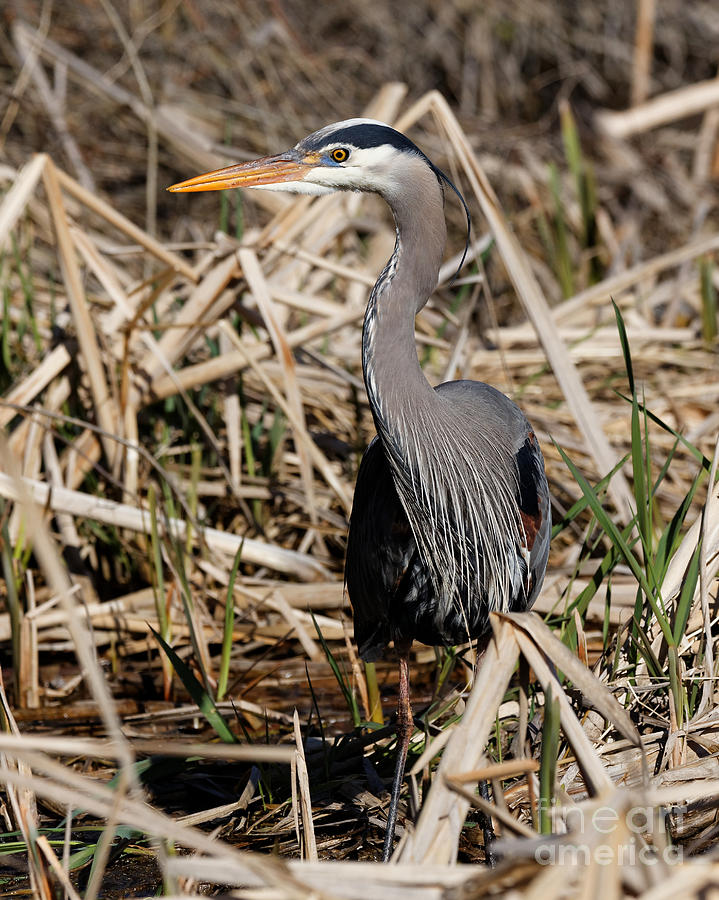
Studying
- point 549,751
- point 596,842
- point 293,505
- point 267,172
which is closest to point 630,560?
point 549,751

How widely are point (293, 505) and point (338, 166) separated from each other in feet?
6.70

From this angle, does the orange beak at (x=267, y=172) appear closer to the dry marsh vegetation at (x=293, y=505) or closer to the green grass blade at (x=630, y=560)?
the dry marsh vegetation at (x=293, y=505)

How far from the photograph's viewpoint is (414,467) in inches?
102

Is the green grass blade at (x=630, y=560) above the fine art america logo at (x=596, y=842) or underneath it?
above

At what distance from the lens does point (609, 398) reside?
5160 mm

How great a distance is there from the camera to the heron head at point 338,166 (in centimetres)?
256

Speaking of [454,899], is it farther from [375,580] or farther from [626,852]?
[375,580]

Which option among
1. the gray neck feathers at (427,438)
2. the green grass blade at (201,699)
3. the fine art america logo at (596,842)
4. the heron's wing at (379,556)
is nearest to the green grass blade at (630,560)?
the gray neck feathers at (427,438)

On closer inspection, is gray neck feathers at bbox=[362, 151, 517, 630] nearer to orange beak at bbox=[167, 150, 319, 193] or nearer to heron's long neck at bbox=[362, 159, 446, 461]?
heron's long neck at bbox=[362, 159, 446, 461]

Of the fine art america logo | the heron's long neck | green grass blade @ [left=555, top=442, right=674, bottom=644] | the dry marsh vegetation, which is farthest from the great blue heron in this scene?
the fine art america logo

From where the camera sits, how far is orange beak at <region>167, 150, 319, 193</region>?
2643mm

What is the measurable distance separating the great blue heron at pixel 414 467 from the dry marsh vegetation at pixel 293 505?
204 millimetres

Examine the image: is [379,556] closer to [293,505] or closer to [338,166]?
[338,166]

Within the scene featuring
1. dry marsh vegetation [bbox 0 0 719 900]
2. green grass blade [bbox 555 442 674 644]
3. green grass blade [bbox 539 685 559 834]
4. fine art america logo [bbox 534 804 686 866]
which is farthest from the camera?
green grass blade [bbox 555 442 674 644]
